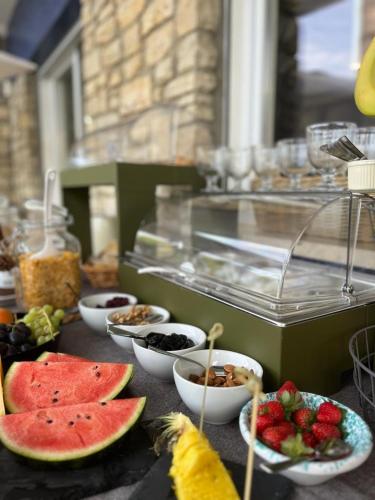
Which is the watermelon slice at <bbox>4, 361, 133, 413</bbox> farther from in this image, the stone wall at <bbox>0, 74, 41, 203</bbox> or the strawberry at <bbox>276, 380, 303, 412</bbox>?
the stone wall at <bbox>0, 74, 41, 203</bbox>

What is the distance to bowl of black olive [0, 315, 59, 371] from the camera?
31.6 inches

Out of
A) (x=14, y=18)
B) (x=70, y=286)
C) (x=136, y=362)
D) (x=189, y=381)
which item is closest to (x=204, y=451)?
(x=189, y=381)

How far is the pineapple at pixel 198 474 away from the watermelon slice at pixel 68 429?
12 centimetres

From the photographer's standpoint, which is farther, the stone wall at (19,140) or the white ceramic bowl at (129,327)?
the stone wall at (19,140)

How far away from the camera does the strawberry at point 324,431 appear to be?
0.53 meters

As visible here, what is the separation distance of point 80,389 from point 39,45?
16.2ft

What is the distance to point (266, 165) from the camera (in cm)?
127

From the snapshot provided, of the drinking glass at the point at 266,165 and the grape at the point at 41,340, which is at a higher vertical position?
the drinking glass at the point at 266,165

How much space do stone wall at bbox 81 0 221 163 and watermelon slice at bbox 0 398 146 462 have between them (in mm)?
1198

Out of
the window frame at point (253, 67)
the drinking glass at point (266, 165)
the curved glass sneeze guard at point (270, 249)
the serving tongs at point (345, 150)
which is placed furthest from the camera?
the window frame at point (253, 67)

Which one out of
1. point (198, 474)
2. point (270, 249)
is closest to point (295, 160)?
point (270, 249)

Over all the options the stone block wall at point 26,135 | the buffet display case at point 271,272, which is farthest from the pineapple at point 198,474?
the stone block wall at point 26,135

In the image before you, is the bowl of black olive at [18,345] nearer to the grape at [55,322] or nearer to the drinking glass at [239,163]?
the grape at [55,322]

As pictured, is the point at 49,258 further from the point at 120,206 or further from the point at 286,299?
the point at 286,299
